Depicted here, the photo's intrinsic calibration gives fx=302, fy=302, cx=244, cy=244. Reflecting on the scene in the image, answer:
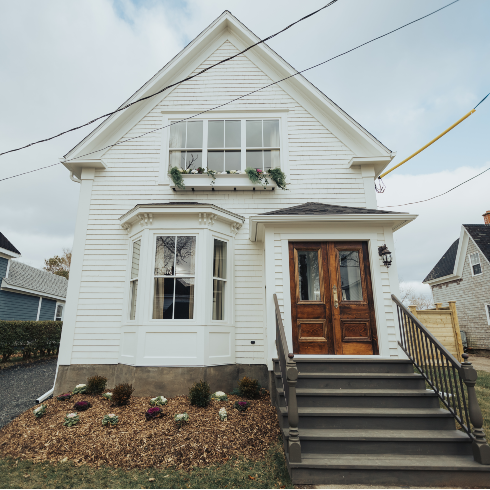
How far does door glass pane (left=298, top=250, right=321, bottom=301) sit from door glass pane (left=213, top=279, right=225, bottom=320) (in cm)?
164

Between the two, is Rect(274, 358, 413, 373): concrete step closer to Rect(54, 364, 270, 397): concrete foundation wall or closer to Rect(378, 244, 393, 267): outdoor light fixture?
Rect(54, 364, 270, 397): concrete foundation wall

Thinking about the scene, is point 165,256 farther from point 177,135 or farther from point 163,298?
point 177,135

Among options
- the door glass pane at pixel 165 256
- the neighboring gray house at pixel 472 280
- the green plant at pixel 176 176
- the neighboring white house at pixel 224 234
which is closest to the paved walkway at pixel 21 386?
the neighboring white house at pixel 224 234

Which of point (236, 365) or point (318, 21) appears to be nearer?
point (318, 21)

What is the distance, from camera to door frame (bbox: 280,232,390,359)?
5023 millimetres

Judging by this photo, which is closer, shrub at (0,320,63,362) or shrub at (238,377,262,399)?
shrub at (238,377,262,399)

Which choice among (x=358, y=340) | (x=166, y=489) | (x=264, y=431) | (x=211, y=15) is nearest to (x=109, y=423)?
(x=166, y=489)

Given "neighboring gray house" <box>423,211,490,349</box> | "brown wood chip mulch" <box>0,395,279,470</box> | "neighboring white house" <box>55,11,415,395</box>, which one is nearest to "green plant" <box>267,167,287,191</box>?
"neighboring white house" <box>55,11,415,395</box>

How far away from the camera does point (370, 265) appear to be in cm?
541

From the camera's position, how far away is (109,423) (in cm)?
419

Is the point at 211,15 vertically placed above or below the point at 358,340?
above

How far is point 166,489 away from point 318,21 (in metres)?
6.99

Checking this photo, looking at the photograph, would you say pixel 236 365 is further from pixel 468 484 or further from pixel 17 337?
pixel 17 337

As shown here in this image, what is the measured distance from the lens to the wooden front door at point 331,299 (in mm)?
5082
